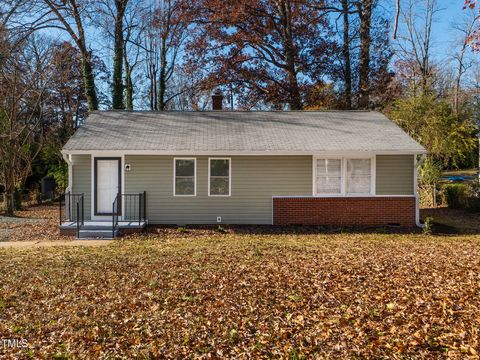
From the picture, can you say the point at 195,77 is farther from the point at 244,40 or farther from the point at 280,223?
the point at 280,223

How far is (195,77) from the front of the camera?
23.0 meters

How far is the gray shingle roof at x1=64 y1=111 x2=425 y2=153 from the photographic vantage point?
11211 millimetres

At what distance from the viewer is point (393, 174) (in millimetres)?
11523

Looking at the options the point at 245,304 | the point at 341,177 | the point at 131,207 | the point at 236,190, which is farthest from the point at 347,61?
the point at 245,304

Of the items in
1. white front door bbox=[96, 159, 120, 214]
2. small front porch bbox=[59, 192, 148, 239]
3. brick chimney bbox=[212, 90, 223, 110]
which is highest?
brick chimney bbox=[212, 90, 223, 110]

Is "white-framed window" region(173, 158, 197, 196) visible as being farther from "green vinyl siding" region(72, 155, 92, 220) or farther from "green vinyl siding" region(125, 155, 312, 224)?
"green vinyl siding" region(72, 155, 92, 220)

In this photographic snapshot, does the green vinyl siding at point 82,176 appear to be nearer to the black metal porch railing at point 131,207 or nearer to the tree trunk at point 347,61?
the black metal porch railing at point 131,207

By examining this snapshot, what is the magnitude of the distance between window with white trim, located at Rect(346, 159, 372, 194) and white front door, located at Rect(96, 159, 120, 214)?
7.03 meters

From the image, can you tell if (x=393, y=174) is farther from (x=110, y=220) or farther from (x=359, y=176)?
(x=110, y=220)

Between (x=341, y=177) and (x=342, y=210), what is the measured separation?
1.01 metres

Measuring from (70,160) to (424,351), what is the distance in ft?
33.9

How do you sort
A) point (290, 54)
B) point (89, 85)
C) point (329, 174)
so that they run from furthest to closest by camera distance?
point (290, 54) < point (89, 85) < point (329, 174)

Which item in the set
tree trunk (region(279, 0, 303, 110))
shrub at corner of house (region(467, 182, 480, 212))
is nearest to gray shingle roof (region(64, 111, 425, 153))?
shrub at corner of house (region(467, 182, 480, 212))

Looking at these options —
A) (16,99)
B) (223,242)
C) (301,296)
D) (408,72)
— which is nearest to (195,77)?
(16,99)
